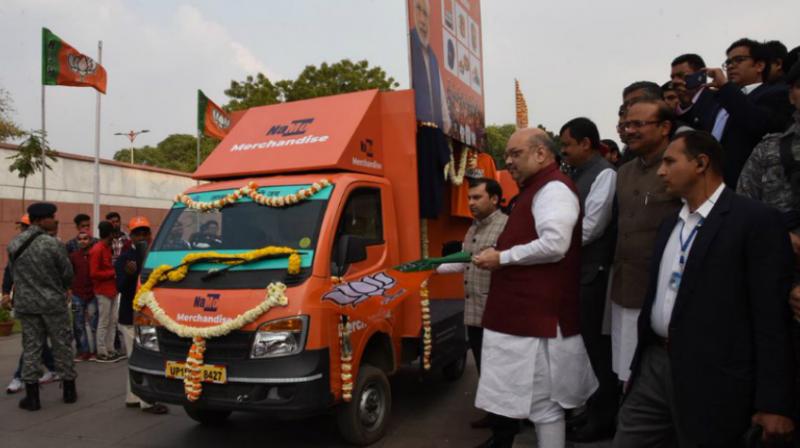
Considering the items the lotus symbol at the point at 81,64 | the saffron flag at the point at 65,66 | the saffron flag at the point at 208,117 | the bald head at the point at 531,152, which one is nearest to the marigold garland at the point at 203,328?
the bald head at the point at 531,152

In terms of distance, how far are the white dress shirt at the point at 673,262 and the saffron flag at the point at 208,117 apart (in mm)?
13551

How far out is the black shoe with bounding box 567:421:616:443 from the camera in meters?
3.74

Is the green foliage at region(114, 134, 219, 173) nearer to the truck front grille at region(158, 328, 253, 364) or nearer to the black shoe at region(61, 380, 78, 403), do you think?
the black shoe at region(61, 380, 78, 403)

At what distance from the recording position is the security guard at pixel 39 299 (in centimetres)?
549

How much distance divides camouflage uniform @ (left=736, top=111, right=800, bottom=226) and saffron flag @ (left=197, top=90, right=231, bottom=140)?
13.6m

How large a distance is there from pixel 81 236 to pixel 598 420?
701cm

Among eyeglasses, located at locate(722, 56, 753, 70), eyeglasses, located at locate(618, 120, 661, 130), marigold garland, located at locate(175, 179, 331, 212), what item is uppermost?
eyeglasses, located at locate(722, 56, 753, 70)

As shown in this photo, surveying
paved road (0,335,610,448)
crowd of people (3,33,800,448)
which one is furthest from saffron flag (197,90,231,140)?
crowd of people (3,33,800,448)

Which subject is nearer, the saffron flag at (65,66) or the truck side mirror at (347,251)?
the truck side mirror at (347,251)

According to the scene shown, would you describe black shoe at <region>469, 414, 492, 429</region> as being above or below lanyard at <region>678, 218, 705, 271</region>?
below

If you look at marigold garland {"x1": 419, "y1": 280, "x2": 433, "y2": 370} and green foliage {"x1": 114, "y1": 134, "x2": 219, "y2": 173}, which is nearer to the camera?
marigold garland {"x1": 419, "y1": 280, "x2": 433, "y2": 370}

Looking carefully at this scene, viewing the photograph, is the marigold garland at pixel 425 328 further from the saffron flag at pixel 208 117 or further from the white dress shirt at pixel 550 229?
the saffron flag at pixel 208 117

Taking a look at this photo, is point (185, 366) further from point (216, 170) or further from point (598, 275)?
point (598, 275)

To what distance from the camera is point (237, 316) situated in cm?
369
